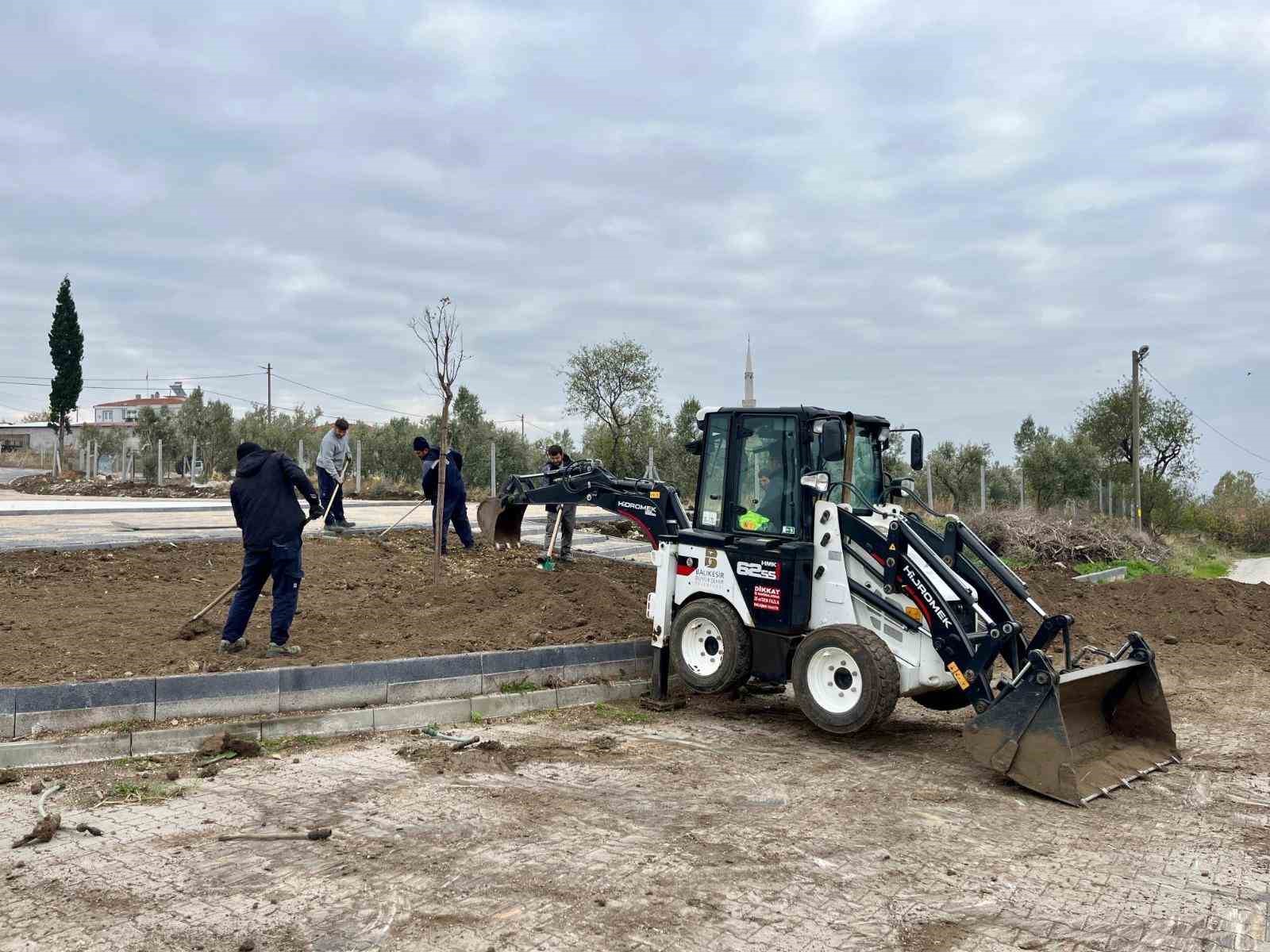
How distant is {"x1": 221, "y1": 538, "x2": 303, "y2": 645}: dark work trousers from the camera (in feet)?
27.0

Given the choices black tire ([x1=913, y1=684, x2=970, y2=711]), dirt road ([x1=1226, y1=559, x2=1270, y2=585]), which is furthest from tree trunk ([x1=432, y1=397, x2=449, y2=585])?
dirt road ([x1=1226, y1=559, x2=1270, y2=585])

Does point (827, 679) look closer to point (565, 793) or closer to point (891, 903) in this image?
point (565, 793)

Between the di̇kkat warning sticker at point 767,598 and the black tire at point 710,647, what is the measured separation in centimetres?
27

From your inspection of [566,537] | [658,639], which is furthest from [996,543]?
[658,639]

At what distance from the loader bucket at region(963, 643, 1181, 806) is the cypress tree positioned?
51.1 metres

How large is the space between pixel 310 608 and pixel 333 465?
4.34 metres

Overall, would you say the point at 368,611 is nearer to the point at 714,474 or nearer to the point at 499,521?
the point at 499,521

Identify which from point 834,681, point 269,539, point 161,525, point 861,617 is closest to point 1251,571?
point 861,617

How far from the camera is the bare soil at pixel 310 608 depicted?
802 cm

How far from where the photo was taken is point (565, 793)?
610 centimetres

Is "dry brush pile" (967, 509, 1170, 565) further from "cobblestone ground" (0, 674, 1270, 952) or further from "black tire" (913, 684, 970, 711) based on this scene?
"cobblestone ground" (0, 674, 1270, 952)

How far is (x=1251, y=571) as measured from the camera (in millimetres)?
27656

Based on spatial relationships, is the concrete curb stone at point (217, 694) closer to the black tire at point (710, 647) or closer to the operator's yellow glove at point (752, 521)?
the black tire at point (710, 647)

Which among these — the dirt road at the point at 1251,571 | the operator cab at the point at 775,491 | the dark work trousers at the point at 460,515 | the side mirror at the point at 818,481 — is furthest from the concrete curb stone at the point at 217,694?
the dirt road at the point at 1251,571
